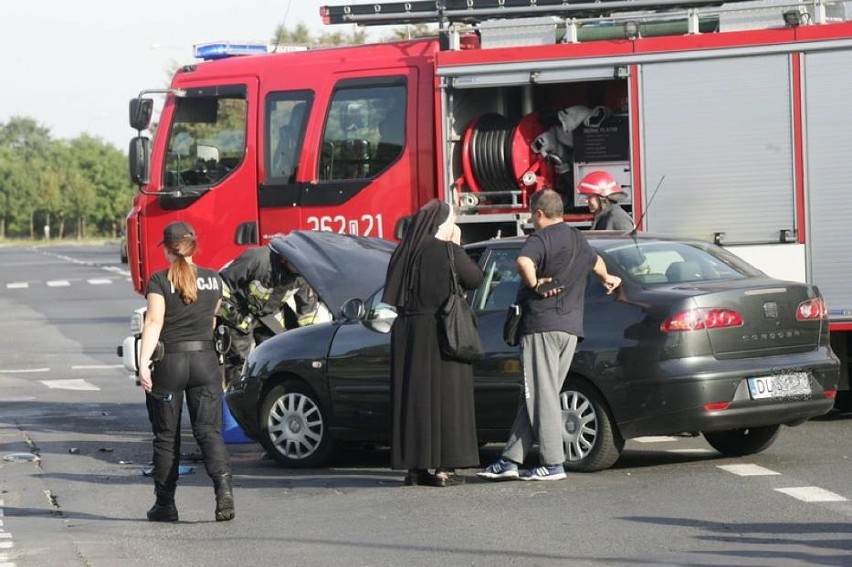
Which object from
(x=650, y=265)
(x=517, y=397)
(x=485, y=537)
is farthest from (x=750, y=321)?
(x=485, y=537)

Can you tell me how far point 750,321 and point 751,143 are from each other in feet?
10.1

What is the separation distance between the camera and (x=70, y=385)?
65.4 feet

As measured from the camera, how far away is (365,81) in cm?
1513

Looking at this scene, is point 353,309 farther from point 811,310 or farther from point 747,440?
point 811,310

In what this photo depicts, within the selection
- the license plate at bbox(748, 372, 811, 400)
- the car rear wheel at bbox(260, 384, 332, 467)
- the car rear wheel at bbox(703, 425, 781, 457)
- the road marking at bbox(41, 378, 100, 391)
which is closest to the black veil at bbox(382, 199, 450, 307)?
the car rear wheel at bbox(260, 384, 332, 467)

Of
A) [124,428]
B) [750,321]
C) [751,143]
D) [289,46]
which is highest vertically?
[289,46]

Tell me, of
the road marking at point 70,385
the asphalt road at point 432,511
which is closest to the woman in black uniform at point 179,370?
the asphalt road at point 432,511

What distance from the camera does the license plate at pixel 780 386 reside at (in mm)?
10727

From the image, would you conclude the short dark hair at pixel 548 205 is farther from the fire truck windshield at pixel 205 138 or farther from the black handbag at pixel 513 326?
the fire truck windshield at pixel 205 138

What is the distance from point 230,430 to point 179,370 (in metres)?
4.17

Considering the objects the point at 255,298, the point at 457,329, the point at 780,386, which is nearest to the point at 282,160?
the point at 255,298

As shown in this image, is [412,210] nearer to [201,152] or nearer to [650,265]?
[201,152]

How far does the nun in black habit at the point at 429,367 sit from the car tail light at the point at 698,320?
3.80ft

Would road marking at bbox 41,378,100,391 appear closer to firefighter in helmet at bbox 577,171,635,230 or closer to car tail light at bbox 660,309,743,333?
firefighter in helmet at bbox 577,171,635,230
